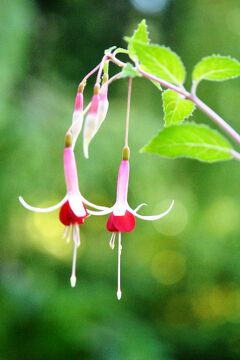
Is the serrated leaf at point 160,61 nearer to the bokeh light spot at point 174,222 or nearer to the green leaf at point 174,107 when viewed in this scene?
the green leaf at point 174,107

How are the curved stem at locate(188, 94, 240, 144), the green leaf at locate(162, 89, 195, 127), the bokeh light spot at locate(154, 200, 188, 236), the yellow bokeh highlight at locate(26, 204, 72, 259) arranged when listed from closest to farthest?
the curved stem at locate(188, 94, 240, 144)
the green leaf at locate(162, 89, 195, 127)
the yellow bokeh highlight at locate(26, 204, 72, 259)
the bokeh light spot at locate(154, 200, 188, 236)

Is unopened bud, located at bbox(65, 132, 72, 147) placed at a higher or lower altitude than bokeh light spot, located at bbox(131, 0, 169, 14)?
lower

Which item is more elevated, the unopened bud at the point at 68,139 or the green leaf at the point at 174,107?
the green leaf at the point at 174,107

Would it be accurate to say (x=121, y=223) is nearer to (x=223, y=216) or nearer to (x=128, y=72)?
(x=128, y=72)

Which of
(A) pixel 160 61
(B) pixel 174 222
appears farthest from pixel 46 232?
(A) pixel 160 61

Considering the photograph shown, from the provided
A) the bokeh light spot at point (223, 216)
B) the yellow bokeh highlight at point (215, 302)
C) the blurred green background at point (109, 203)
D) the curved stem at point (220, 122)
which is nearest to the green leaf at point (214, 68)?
the curved stem at point (220, 122)

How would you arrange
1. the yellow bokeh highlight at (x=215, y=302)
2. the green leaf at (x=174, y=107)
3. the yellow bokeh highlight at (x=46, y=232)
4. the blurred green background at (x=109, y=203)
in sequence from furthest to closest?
the yellow bokeh highlight at (x=215, y=302) → the yellow bokeh highlight at (x=46, y=232) → the blurred green background at (x=109, y=203) → the green leaf at (x=174, y=107)

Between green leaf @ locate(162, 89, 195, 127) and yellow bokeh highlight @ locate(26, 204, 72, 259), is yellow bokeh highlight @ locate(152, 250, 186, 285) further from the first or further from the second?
green leaf @ locate(162, 89, 195, 127)

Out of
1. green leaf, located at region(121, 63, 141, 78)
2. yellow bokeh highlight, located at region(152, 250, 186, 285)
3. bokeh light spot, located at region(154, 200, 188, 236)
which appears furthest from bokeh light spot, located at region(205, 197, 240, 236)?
green leaf, located at region(121, 63, 141, 78)

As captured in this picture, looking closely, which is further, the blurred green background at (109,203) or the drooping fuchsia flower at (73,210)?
the blurred green background at (109,203)
